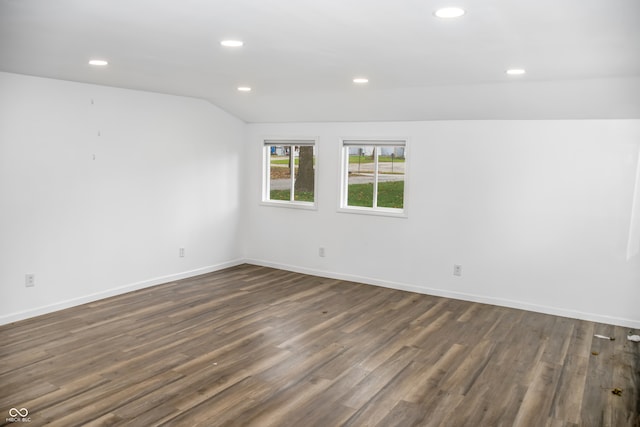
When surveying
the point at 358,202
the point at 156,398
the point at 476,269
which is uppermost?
the point at 358,202

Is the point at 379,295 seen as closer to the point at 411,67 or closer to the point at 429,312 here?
the point at 429,312

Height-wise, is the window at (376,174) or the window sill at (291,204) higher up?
the window at (376,174)

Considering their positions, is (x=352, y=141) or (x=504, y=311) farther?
(x=352, y=141)

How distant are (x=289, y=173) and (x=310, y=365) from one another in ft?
12.4

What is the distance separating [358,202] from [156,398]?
4070 mm

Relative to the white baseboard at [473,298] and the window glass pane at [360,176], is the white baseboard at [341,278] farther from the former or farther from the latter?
the window glass pane at [360,176]

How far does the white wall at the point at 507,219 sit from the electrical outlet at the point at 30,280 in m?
3.41

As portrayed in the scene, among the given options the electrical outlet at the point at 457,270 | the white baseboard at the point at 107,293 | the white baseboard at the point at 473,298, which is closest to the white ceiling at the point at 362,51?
the electrical outlet at the point at 457,270

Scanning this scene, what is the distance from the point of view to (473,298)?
568cm

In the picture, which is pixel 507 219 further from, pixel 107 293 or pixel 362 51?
pixel 107 293

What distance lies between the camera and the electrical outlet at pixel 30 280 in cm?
467

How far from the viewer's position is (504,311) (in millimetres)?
5324

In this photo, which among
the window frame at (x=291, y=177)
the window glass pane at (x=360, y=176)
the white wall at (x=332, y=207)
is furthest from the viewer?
the window frame at (x=291, y=177)

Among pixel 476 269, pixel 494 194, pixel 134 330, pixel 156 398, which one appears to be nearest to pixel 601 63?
pixel 494 194
